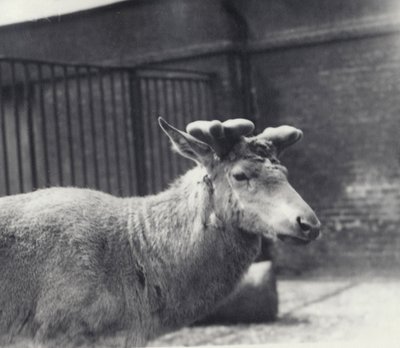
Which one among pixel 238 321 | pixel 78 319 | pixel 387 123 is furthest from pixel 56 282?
pixel 387 123

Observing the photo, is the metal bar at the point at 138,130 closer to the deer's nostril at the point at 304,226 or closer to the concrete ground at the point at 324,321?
the concrete ground at the point at 324,321

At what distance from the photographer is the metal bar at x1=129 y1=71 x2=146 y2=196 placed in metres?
8.80

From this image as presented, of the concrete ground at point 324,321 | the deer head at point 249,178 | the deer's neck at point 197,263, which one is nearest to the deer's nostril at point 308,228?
the deer head at point 249,178

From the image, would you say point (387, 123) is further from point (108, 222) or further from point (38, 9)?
point (108, 222)

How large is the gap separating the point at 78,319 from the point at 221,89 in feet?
24.2

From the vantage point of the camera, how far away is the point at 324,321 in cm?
807

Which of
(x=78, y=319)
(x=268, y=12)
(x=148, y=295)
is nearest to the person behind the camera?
(x=78, y=319)

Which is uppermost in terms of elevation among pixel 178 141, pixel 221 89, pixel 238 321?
pixel 221 89

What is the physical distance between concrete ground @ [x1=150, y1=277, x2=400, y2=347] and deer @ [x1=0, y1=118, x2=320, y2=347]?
2.41 m

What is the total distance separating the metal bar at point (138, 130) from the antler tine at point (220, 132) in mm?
4339

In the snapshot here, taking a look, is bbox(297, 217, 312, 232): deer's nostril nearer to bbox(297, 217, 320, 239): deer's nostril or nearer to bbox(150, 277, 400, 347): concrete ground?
bbox(297, 217, 320, 239): deer's nostril

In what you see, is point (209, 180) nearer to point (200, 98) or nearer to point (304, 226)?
point (304, 226)

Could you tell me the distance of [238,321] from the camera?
8.21 m

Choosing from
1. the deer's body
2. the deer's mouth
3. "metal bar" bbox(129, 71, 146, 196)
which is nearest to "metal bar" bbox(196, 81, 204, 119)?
"metal bar" bbox(129, 71, 146, 196)
